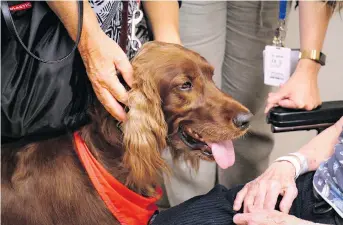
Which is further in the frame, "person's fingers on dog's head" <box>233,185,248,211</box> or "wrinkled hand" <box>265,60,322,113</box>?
"wrinkled hand" <box>265,60,322,113</box>

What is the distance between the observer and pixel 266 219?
1124mm

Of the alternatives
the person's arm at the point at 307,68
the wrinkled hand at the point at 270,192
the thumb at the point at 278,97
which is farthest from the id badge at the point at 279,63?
the wrinkled hand at the point at 270,192

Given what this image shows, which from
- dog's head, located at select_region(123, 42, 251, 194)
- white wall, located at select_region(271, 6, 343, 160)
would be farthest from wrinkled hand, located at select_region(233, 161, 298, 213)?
white wall, located at select_region(271, 6, 343, 160)

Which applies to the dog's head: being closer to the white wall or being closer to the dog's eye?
the dog's eye

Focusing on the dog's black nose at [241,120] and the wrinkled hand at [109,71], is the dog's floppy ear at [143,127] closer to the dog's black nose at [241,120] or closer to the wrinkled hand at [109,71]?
the wrinkled hand at [109,71]

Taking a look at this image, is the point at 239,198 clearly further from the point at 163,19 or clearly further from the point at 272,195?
the point at 163,19

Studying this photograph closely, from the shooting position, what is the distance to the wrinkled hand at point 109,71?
1.25 metres

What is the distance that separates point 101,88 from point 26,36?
0.78ft

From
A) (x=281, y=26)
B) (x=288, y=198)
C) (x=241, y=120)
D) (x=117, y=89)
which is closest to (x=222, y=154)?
(x=241, y=120)

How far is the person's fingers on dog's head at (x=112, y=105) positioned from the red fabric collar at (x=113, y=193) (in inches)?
5.1

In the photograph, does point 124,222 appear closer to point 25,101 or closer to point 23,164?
point 23,164

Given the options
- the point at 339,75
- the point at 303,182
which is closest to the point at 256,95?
the point at 339,75

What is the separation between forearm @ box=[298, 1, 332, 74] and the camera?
59.7 inches

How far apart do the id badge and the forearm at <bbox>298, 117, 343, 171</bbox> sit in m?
0.32
